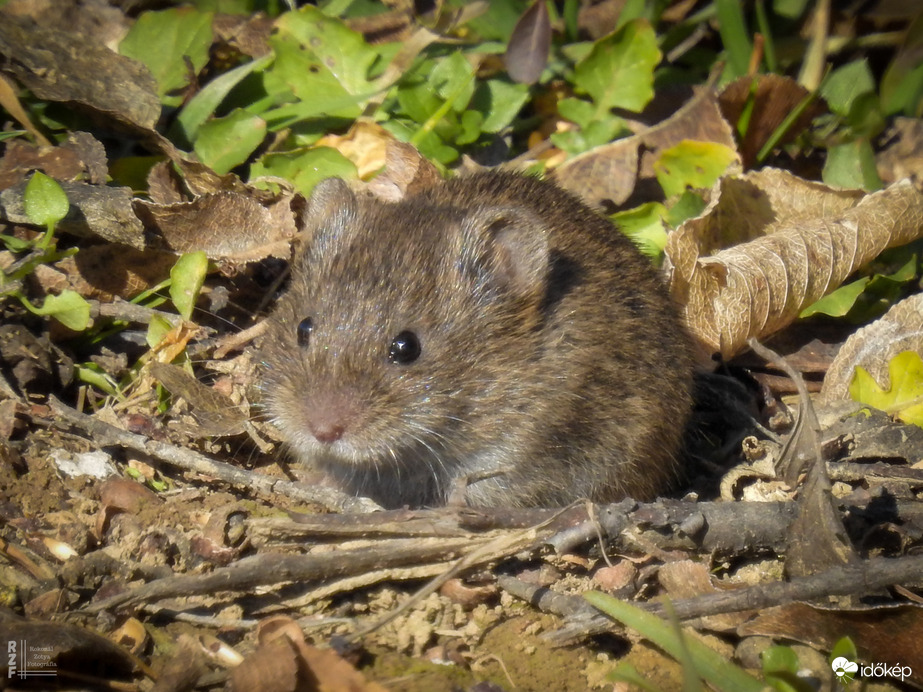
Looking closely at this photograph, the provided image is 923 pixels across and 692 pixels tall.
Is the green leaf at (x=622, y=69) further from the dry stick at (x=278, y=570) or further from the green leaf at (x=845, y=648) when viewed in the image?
the green leaf at (x=845, y=648)

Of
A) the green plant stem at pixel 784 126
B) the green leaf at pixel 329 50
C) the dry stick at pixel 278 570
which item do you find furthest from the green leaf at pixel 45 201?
the green plant stem at pixel 784 126

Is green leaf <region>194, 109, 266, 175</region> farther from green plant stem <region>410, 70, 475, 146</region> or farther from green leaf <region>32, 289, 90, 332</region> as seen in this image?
green leaf <region>32, 289, 90, 332</region>

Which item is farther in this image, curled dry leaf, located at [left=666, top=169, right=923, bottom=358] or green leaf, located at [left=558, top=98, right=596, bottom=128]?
green leaf, located at [left=558, top=98, right=596, bottom=128]

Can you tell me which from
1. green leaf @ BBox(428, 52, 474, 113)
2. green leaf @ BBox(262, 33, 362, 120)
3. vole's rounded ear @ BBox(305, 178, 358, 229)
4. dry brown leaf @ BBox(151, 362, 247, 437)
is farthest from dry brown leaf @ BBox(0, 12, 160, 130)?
green leaf @ BBox(428, 52, 474, 113)

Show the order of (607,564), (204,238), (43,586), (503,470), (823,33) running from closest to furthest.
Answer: (43,586) < (607,564) < (503,470) < (204,238) < (823,33)

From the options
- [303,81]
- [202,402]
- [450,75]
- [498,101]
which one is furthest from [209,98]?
[202,402]

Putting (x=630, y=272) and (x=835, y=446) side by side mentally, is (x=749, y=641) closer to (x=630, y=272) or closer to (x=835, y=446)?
(x=835, y=446)

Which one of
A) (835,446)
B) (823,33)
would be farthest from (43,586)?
(823,33)
